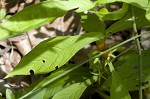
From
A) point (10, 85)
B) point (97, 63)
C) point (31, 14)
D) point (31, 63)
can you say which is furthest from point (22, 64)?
point (10, 85)

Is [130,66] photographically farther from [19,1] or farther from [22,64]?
[19,1]

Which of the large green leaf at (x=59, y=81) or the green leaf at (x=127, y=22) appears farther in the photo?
the large green leaf at (x=59, y=81)

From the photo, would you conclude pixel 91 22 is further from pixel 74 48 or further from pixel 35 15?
pixel 35 15

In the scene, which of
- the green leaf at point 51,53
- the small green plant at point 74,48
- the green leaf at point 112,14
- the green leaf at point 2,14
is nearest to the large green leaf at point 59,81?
the small green plant at point 74,48

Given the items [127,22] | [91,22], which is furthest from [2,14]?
[127,22]

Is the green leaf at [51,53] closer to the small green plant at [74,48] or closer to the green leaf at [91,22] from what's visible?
the small green plant at [74,48]
